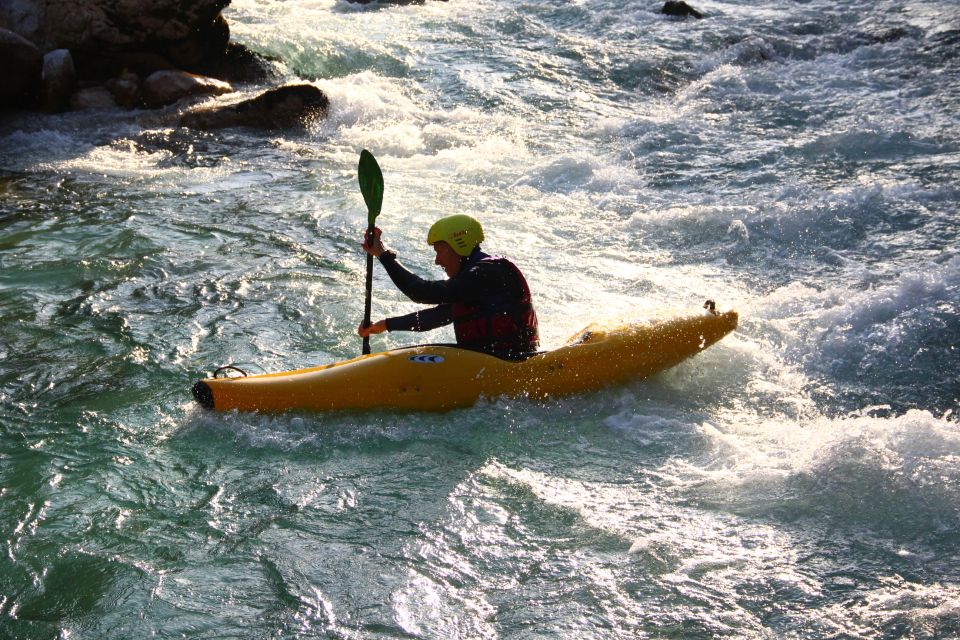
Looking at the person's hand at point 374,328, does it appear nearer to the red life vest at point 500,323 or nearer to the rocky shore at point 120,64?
the red life vest at point 500,323

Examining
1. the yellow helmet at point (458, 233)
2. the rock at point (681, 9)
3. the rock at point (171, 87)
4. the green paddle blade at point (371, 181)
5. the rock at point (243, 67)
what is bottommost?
the yellow helmet at point (458, 233)

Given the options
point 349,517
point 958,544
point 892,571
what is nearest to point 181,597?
point 349,517

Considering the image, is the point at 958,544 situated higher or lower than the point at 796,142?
lower

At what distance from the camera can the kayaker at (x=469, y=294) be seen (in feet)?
16.1

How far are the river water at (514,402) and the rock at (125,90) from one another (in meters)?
0.41

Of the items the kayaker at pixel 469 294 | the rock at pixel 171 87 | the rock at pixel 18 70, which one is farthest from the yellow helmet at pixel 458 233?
the rock at pixel 18 70

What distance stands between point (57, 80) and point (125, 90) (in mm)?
727

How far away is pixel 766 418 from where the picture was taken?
5043 mm

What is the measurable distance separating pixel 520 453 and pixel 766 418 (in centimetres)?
136

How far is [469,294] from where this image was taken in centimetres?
494

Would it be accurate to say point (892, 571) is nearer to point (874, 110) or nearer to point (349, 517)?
point (349, 517)

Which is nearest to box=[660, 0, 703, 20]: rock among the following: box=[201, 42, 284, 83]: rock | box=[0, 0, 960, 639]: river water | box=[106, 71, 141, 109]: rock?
box=[0, 0, 960, 639]: river water

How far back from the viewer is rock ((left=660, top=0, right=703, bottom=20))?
14.8m

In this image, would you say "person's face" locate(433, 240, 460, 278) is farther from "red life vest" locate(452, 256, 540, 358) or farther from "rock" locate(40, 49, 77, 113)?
"rock" locate(40, 49, 77, 113)
